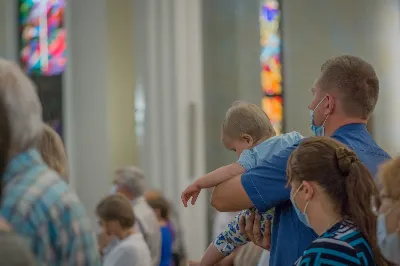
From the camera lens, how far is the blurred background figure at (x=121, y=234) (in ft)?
21.4

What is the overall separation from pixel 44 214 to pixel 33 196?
0.06 metres

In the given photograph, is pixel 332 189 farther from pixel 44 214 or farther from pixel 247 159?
pixel 44 214

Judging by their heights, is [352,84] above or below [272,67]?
above

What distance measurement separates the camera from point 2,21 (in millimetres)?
12914

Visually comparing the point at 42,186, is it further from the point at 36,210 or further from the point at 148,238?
the point at 148,238

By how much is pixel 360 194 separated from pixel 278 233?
0.44 metres

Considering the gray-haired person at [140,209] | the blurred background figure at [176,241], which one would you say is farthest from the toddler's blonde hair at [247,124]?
the blurred background figure at [176,241]

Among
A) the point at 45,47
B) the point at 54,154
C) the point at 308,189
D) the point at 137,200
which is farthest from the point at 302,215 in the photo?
the point at 45,47

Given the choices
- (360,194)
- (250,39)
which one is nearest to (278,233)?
(360,194)

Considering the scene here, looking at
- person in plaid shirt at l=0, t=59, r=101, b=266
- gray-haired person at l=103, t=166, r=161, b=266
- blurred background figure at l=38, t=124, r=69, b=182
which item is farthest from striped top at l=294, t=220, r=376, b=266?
gray-haired person at l=103, t=166, r=161, b=266

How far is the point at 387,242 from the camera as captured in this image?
2.95 metres

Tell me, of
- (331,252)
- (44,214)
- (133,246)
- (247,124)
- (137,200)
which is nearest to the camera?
(44,214)

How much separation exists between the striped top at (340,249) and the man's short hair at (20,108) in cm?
99

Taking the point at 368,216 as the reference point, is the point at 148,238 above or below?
below
